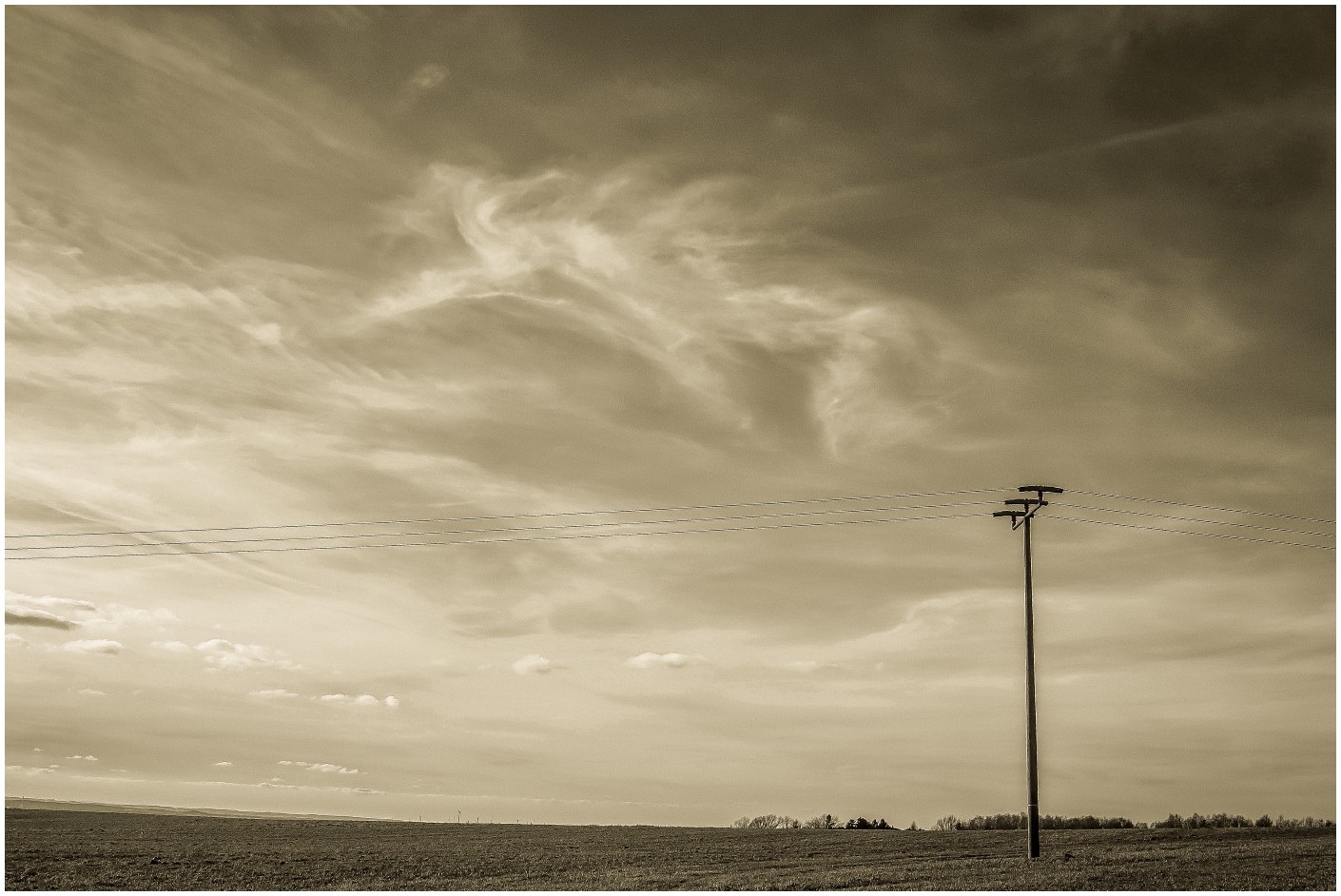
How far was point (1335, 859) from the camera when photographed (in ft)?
116

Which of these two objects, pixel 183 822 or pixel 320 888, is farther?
pixel 183 822

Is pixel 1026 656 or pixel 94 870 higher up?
pixel 1026 656

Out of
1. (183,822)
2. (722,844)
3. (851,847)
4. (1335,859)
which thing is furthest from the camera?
(183,822)

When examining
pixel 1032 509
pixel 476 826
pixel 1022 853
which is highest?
pixel 1032 509

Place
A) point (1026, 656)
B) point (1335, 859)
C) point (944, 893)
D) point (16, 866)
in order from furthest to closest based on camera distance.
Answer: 1. point (16, 866)
2. point (1026, 656)
3. point (1335, 859)
4. point (944, 893)

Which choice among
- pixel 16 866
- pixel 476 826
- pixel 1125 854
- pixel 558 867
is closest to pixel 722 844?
pixel 558 867

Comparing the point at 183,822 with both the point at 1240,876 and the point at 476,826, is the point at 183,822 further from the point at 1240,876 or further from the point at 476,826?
the point at 1240,876

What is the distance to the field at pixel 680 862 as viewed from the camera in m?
33.0

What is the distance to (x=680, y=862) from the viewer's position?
4662 centimetres

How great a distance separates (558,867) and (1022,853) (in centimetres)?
1901

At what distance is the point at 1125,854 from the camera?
38500 millimetres

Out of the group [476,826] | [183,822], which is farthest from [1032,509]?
[183,822]

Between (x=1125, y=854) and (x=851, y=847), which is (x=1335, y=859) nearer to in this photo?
(x=1125, y=854)

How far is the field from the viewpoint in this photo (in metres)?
33.0
